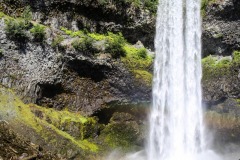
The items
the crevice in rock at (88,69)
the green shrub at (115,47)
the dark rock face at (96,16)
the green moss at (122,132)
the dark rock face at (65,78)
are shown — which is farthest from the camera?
the dark rock face at (96,16)

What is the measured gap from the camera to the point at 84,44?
61.6 feet

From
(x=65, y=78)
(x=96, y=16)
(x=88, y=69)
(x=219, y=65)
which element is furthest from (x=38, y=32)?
(x=219, y=65)

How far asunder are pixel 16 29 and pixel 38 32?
108cm

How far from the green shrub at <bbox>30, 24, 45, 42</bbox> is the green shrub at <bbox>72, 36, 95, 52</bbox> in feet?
5.37

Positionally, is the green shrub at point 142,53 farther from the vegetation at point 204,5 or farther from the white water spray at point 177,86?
the vegetation at point 204,5

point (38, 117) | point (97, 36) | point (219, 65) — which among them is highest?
point (97, 36)

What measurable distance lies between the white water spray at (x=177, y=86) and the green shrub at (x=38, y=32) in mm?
6617

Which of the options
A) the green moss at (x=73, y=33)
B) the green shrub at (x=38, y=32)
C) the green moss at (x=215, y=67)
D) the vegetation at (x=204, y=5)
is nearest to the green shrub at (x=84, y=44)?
the green moss at (x=73, y=33)

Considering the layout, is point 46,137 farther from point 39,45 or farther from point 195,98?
point 195,98

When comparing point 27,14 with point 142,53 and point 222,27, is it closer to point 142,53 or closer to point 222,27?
point 142,53

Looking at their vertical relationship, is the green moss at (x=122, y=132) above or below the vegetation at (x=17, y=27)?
below

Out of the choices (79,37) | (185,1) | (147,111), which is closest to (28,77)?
(79,37)

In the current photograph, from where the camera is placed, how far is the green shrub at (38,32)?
1833 cm

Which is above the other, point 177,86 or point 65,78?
point 65,78
